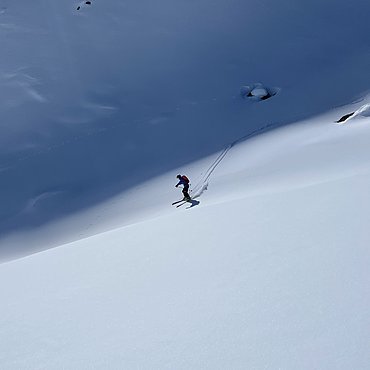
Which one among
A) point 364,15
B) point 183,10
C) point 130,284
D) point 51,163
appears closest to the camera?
point 130,284

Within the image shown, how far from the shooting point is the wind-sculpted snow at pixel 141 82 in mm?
21719

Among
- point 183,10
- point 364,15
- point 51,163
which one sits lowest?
point 51,163

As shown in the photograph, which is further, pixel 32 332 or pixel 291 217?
pixel 291 217

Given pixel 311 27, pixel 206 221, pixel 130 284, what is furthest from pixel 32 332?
pixel 311 27

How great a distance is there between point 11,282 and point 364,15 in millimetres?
28280

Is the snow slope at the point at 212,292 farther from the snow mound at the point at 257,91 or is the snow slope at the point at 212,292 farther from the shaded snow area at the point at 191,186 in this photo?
the snow mound at the point at 257,91

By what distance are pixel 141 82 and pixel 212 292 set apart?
919 inches

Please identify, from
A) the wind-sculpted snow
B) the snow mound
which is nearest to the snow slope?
the wind-sculpted snow

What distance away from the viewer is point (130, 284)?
6.00 meters

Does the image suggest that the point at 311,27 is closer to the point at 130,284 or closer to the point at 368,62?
the point at 368,62

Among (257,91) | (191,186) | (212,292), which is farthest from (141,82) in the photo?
(212,292)

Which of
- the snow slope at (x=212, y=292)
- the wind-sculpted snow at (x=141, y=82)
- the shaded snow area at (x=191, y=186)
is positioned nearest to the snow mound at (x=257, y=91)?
the shaded snow area at (x=191, y=186)

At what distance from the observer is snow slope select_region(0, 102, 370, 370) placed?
12.8 ft

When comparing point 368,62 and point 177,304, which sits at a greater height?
point 368,62
